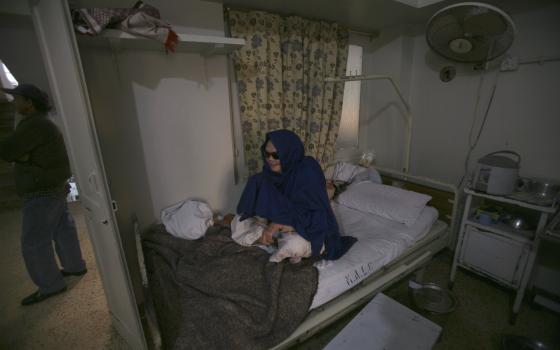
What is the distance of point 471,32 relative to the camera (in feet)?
5.36

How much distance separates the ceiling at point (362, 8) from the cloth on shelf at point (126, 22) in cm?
66

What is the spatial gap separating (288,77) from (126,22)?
1.23 metres

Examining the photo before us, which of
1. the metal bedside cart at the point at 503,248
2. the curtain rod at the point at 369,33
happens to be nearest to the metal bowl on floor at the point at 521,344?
the metal bedside cart at the point at 503,248

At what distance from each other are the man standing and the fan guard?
2.73 metres

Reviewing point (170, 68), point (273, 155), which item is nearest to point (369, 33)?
point (273, 155)

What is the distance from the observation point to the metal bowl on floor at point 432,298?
1673 mm

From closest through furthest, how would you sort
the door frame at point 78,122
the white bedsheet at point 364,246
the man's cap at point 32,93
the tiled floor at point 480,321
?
the door frame at point 78,122 → the white bedsheet at point 364,246 → the tiled floor at point 480,321 → the man's cap at point 32,93

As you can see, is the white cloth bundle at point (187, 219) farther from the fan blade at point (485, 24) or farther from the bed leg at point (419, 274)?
the fan blade at point (485, 24)

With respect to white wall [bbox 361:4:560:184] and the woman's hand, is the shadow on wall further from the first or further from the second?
white wall [bbox 361:4:560:184]

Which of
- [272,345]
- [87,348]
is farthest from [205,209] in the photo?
[87,348]

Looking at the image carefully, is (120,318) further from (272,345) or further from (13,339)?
(272,345)

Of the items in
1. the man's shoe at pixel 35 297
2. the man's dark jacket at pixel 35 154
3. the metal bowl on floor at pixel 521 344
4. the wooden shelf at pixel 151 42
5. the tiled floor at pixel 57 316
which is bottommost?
the tiled floor at pixel 57 316

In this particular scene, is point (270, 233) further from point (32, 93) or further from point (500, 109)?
point (500, 109)

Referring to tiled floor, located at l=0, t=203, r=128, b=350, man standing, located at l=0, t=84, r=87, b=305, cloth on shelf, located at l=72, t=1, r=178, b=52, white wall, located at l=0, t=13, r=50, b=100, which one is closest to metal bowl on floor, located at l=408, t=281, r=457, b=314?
tiled floor, located at l=0, t=203, r=128, b=350
